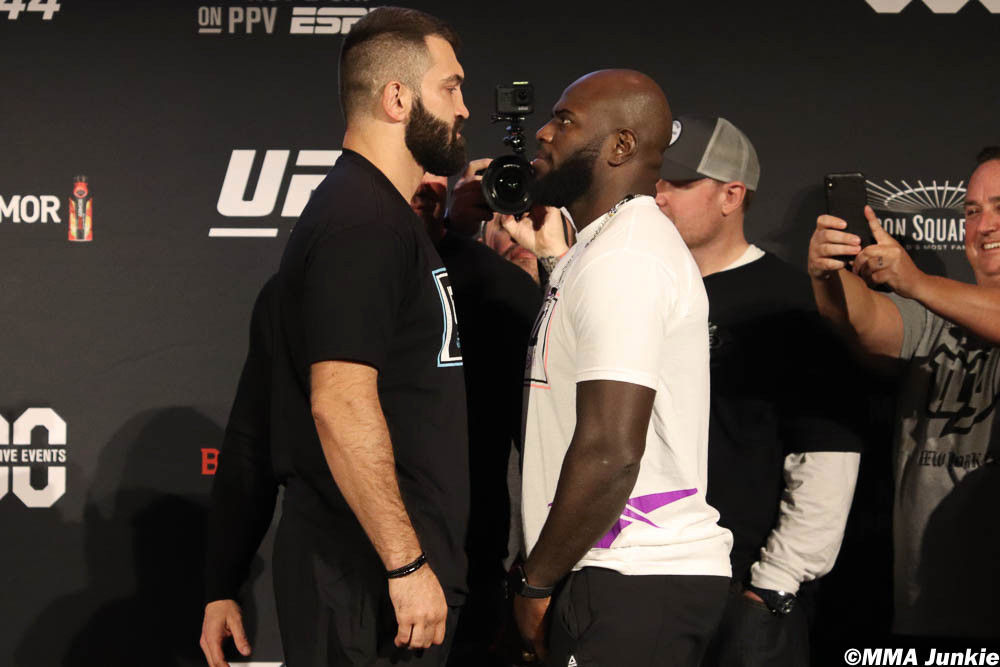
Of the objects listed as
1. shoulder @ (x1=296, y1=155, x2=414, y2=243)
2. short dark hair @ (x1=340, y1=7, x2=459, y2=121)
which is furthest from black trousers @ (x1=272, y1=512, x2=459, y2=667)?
short dark hair @ (x1=340, y1=7, x2=459, y2=121)

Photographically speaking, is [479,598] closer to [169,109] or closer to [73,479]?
[73,479]

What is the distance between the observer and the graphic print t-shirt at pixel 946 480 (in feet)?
7.65

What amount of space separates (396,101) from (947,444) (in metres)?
1.68

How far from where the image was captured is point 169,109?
2.76 m

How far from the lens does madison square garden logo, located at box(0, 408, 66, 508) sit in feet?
9.02

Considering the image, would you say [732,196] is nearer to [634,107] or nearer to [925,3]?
[634,107]

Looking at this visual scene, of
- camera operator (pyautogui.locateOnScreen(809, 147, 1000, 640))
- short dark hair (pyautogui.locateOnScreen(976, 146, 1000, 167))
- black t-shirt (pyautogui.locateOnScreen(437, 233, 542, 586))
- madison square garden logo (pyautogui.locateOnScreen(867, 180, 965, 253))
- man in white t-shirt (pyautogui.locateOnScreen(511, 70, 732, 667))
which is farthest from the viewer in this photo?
madison square garden logo (pyautogui.locateOnScreen(867, 180, 965, 253))

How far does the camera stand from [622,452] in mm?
1357

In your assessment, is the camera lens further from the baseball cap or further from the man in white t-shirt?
the baseball cap

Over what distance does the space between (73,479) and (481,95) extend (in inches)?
66.0

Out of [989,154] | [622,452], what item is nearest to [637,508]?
[622,452]

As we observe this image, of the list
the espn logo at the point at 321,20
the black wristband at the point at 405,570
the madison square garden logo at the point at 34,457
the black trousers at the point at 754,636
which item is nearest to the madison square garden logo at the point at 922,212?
the black trousers at the point at 754,636

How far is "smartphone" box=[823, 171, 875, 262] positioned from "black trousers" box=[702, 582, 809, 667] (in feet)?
2.90

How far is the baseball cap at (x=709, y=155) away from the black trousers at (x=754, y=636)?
3.36ft
